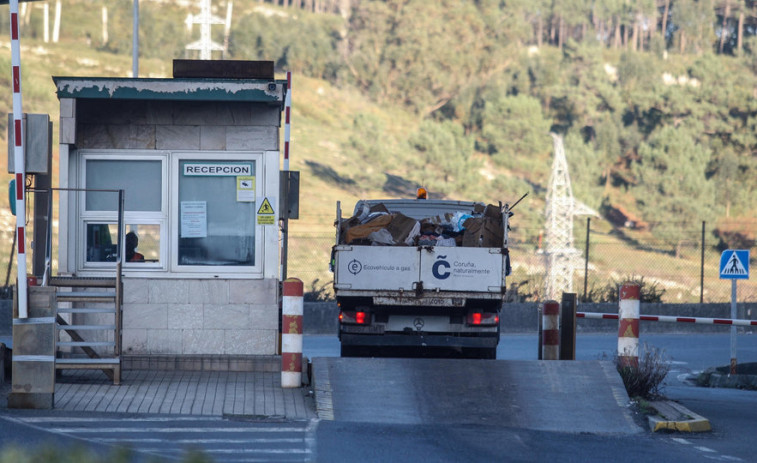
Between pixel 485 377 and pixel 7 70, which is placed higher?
pixel 7 70

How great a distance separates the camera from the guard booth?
41.2 feet

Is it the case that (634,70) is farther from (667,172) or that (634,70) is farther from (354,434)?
(354,434)

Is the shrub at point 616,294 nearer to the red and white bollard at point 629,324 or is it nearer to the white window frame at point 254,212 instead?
the red and white bollard at point 629,324

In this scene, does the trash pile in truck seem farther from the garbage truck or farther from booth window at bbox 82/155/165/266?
booth window at bbox 82/155/165/266

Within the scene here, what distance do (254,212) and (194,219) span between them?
2.29ft

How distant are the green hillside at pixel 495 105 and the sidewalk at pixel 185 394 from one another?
123 ft

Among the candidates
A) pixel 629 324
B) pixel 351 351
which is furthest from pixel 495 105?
pixel 629 324

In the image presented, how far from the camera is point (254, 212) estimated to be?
41.8ft

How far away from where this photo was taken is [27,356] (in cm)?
964

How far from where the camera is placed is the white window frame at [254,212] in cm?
1261

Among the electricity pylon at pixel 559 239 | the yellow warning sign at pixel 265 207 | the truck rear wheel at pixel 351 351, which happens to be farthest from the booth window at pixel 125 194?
the electricity pylon at pixel 559 239

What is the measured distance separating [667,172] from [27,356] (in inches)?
2620

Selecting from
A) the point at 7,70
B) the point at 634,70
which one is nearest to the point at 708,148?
the point at 634,70

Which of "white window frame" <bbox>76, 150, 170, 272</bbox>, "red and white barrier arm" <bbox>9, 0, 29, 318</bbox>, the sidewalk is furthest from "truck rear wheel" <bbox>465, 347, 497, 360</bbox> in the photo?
"red and white barrier arm" <bbox>9, 0, 29, 318</bbox>
